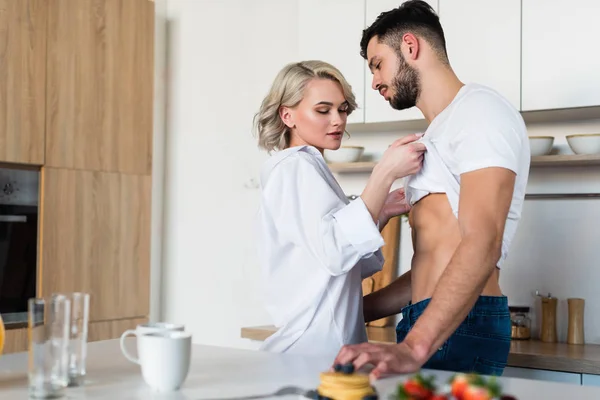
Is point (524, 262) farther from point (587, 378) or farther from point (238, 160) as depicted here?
point (238, 160)

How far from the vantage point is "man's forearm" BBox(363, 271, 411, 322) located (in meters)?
2.29

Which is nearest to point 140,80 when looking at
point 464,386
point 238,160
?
point 238,160

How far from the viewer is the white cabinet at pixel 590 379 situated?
258cm

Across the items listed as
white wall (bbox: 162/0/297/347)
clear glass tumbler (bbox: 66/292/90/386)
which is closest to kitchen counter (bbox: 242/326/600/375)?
white wall (bbox: 162/0/297/347)

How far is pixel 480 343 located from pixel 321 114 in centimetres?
77

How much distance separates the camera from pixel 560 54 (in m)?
2.90

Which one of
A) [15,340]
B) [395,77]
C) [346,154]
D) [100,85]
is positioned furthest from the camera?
[100,85]

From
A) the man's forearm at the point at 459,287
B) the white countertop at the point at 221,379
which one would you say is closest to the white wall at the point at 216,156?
the man's forearm at the point at 459,287

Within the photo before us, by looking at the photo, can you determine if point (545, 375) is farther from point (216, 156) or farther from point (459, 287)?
point (216, 156)

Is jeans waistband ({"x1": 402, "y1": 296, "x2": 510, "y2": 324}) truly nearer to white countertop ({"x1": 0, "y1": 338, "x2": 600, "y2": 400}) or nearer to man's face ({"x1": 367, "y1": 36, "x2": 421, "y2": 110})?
white countertop ({"x1": 0, "y1": 338, "x2": 600, "y2": 400})

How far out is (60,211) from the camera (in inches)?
139

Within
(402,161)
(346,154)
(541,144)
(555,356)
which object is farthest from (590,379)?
(346,154)

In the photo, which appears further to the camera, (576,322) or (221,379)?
(576,322)

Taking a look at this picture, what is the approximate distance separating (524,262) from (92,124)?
2.03 meters
